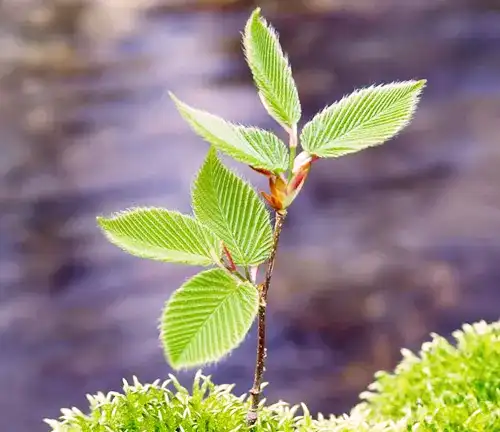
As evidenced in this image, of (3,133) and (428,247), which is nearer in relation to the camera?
(428,247)

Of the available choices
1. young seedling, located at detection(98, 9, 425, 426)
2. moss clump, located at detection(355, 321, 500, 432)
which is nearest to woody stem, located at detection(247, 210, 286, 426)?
young seedling, located at detection(98, 9, 425, 426)

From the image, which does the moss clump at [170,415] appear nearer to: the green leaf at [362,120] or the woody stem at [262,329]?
the woody stem at [262,329]

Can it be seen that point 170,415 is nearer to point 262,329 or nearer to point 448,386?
point 262,329

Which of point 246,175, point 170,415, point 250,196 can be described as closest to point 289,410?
point 170,415

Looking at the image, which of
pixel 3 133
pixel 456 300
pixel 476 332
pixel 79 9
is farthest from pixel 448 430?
pixel 79 9

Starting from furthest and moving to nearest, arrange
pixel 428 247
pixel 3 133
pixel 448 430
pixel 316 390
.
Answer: pixel 3 133 → pixel 428 247 → pixel 316 390 → pixel 448 430

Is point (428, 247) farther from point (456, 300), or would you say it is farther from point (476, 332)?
point (476, 332)

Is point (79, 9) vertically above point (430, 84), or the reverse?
point (79, 9)
